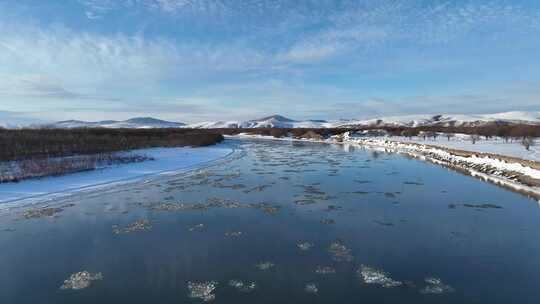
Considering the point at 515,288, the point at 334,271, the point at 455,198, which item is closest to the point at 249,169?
the point at 455,198

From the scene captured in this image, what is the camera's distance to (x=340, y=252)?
6223 millimetres

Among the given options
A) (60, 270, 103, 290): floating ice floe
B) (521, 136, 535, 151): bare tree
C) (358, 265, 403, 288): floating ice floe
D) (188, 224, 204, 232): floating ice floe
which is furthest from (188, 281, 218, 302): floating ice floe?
(521, 136, 535, 151): bare tree

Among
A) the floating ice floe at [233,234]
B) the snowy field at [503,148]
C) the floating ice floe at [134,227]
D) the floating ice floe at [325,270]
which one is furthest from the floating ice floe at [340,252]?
the snowy field at [503,148]

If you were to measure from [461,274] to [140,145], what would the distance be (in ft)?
94.1

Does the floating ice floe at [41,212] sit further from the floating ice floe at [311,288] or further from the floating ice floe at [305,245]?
the floating ice floe at [311,288]

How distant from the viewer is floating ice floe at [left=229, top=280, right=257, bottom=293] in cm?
483

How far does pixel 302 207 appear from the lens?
31.7 ft

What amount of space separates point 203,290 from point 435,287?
3.31m

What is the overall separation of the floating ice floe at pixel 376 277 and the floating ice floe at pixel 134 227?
4675mm

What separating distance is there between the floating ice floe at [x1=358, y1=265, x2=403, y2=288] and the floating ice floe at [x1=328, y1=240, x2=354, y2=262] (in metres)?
0.40

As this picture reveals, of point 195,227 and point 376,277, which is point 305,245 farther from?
point 195,227

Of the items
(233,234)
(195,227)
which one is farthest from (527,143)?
(195,227)

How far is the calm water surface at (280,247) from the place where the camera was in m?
4.80

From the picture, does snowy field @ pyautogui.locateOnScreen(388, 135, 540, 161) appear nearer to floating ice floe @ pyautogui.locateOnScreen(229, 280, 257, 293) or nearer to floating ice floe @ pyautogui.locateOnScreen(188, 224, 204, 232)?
floating ice floe @ pyautogui.locateOnScreen(188, 224, 204, 232)
